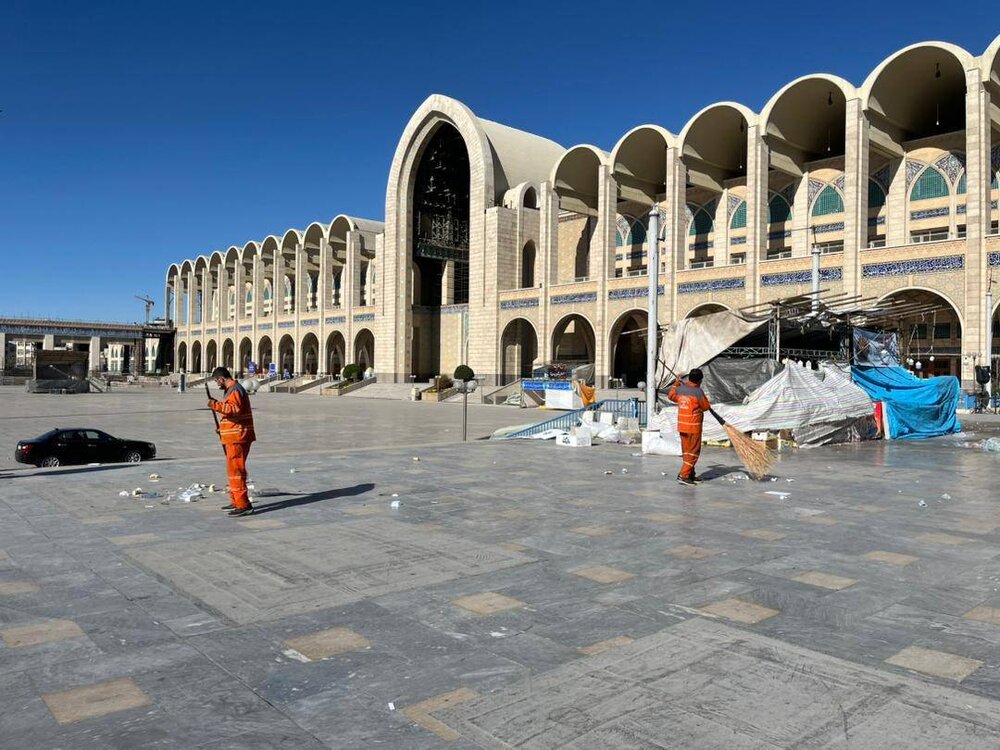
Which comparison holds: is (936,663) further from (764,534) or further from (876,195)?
(876,195)

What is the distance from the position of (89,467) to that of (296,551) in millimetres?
6827

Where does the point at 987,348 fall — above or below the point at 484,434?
above

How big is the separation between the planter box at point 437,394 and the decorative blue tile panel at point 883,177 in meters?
22.5

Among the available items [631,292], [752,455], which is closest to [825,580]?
[752,455]

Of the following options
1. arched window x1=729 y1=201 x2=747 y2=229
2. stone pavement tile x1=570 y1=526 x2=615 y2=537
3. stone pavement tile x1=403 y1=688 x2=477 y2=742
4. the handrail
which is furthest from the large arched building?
stone pavement tile x1=403 y1=688 x2=477 y2=742

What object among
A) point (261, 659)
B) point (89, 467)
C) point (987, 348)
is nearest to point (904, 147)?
point (987, 348)

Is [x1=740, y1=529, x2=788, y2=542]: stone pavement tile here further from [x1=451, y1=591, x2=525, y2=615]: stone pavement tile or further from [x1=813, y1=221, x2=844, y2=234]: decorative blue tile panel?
[x1=813, y1=221, x2=844, y2=234]: decorative blue tile panel

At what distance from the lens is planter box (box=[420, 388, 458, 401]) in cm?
4019

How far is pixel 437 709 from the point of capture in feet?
10.7

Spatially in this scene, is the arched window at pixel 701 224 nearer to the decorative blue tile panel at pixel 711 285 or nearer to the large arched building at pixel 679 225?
the large arched building at pixel 679 225

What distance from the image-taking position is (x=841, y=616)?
4.51m

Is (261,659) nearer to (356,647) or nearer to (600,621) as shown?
(356,647)

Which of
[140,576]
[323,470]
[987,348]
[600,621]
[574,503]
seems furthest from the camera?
[987,348]

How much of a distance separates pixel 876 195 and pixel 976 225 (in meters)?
7.78
